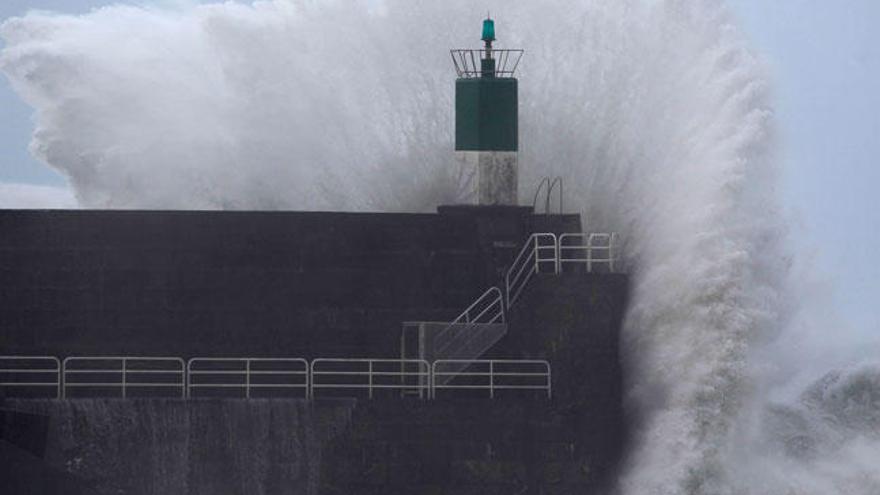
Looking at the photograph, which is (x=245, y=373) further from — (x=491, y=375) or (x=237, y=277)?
(x=491, y=375)

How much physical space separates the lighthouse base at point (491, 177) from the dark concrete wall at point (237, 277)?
27.7 inches

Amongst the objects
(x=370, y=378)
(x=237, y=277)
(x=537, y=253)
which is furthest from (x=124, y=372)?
(x=537, y=253)

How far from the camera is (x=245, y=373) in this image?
3847 centimetres

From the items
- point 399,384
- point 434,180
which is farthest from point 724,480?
point 434,180

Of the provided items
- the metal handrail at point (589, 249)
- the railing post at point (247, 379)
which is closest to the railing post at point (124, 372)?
the railing post at point (247, 379)

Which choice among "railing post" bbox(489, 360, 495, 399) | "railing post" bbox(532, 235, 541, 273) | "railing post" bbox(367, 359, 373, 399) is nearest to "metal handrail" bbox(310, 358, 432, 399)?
"railing post" bbox(367, 359, 373, 399)

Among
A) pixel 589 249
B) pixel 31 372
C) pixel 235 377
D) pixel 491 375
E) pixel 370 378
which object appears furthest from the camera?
pixel 235 377

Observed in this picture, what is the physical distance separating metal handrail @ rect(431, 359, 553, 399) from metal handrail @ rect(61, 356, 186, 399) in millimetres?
3040

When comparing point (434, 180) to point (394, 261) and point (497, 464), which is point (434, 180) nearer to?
point (394, 261)

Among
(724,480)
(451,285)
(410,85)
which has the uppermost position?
(410,85)

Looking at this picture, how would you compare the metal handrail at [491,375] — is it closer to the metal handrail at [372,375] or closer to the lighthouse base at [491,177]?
the metal handrail at [372,375]

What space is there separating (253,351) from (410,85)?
22.2 feet

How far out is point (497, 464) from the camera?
3712 centimetres

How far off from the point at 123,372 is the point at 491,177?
5675 millimetres
